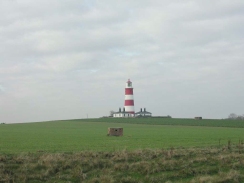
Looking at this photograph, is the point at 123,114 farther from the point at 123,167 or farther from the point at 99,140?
the point at 123,167

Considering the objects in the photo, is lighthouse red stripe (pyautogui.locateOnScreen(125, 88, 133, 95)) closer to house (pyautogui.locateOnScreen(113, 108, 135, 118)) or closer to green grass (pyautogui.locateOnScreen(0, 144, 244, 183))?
house (pyautogui.locateOnScreen(113, 108, 135, 118))

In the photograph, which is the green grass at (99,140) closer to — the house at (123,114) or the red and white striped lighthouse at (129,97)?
the red and white striped lighthouse at (129,97)

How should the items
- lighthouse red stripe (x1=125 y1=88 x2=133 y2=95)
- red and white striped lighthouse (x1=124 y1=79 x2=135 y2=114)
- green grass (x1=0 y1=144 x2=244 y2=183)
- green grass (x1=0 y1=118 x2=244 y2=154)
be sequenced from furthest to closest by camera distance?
lighthouse red stripe (x1=125 y1=88 x2=133 y2=95), red and white striped lighthouse (x1=124 y1=79 x2=135 y2=114), green grass (x1=0 y1=118 x2=244 y2=154), green grass (x1=0 y1=144 x2=244 y2=183)

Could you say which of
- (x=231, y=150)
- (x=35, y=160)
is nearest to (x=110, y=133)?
(x=231, y=150)

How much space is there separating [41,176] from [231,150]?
1216 centimetres

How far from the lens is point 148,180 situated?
16859mm

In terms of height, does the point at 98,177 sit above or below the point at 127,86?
below

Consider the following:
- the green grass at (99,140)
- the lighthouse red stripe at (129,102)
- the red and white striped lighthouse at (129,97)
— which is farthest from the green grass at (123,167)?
the red and white striped lighthouse at (129,97)

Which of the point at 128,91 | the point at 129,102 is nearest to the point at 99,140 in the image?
the point at 129,102

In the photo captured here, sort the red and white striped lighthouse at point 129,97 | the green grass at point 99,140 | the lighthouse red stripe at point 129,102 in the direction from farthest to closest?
the red and white striped lighthouse at point 129,97 < the lighthouse red stripe at point 129,102 < the green grass at point 99,140

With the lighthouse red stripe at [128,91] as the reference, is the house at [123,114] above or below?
below

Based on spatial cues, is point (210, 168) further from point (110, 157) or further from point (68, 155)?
point (68, 155)

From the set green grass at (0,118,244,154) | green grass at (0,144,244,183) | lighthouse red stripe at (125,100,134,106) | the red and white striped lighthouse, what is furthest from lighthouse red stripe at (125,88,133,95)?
green grass at (0,144,244,183)

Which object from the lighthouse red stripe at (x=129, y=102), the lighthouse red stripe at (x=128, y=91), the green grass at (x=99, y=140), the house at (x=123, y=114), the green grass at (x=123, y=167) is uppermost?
the lighthouse red stripe at (x=128, y=91)
